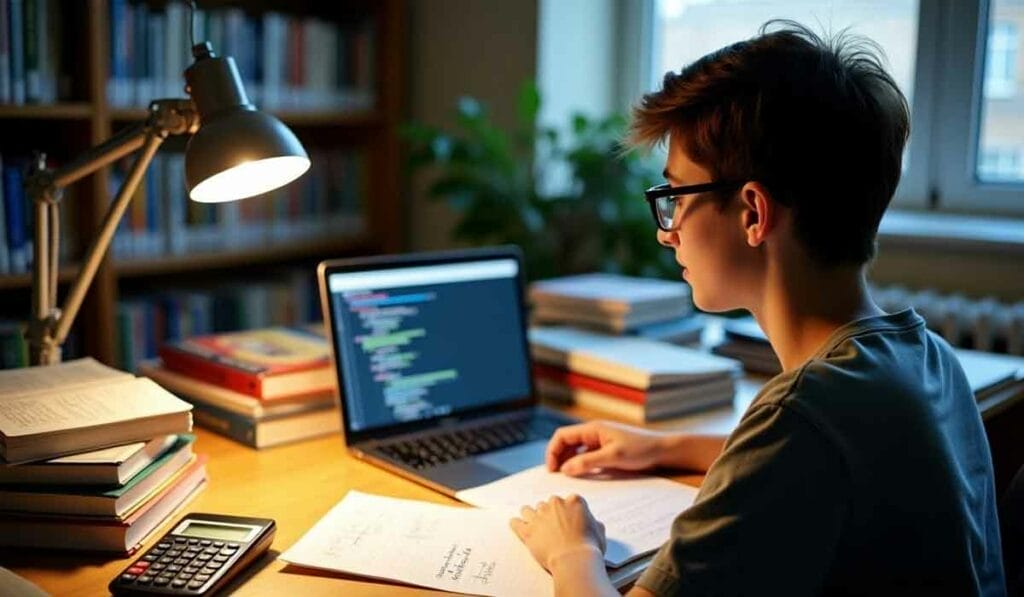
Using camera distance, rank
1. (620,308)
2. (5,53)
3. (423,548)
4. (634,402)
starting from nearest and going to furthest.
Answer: (423,548) → (634,402) → (620,308) → (5,53)

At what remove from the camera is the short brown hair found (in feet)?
3.50

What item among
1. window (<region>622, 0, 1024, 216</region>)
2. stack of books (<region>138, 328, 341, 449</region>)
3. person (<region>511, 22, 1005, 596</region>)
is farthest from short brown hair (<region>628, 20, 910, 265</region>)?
window (<region>622, 0, 1024, 216</region>)

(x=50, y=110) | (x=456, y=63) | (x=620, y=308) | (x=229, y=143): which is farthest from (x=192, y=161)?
(x=456, y=63)

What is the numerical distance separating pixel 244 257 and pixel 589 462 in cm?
170

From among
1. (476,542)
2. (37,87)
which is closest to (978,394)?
(476,542)

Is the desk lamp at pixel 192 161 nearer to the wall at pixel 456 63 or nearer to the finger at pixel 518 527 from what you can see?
the finger at pixel 518 527

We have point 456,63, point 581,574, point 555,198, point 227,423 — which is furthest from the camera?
point 456,63

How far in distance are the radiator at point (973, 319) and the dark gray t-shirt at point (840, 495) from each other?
135cm

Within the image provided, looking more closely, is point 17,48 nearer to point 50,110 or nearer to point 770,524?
point 50,110

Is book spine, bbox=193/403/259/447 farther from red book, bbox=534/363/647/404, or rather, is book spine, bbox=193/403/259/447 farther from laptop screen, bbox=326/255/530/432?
red book, bbox=534/363/647/404

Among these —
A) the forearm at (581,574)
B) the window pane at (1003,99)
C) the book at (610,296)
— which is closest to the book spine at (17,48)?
the book at (610,296)

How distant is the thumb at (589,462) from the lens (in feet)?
4.53

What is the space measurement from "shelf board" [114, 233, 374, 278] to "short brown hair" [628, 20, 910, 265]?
1.82 meters

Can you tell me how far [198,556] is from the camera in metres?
1.07
